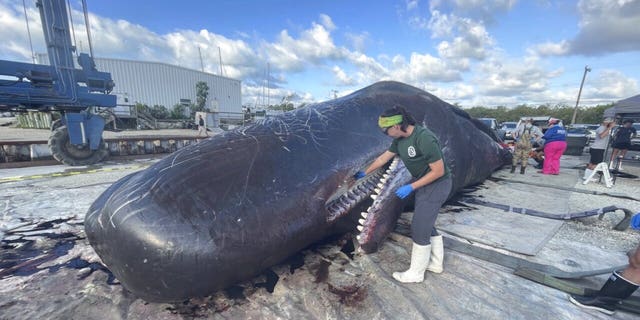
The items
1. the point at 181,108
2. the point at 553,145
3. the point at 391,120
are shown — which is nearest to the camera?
the point at 391,120

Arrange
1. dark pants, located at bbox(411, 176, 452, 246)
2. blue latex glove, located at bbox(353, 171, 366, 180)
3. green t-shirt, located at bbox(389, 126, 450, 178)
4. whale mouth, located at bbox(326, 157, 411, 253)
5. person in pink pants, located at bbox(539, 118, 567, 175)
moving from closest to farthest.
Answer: green t-shirt, located at bbox(389, 126, 450, 178) < dark pants, located at bbox(411, 176, 452, 246) < whale mouth, located at bbox(326, 157, 411, 253) < blue latex glove, located at bbox(353, 171, 366, 180) < person in pink pants, located at bbox(539, 118, 567, 175)

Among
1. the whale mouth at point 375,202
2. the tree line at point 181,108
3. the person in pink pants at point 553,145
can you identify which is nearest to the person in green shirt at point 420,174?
the whale mouth at point 375,202

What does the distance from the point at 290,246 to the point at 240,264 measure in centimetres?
52

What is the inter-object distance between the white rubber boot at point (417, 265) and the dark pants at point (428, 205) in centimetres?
6

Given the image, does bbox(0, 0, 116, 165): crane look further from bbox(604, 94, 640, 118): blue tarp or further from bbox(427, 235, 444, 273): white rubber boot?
bbox(604, 94, 640, 118): blue tarp

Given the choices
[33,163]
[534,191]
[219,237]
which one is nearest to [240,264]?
[219,237]

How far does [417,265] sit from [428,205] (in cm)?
63

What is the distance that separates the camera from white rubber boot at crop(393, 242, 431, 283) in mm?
2955

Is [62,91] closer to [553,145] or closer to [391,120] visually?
[391,120]

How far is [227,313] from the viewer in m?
2.53

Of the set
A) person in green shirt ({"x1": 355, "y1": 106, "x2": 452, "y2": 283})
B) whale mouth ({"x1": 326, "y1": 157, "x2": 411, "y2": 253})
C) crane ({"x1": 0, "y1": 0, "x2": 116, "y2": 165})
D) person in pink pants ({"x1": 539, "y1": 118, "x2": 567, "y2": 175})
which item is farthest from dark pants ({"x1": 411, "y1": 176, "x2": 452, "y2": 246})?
crane ({"x1": 0, "y1": 0, "x2": 116, "y2": 165})

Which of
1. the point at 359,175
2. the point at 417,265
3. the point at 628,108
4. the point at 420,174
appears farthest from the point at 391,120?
the point at 628,108

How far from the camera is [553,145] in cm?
851

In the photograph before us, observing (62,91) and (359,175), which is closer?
(359,175)
